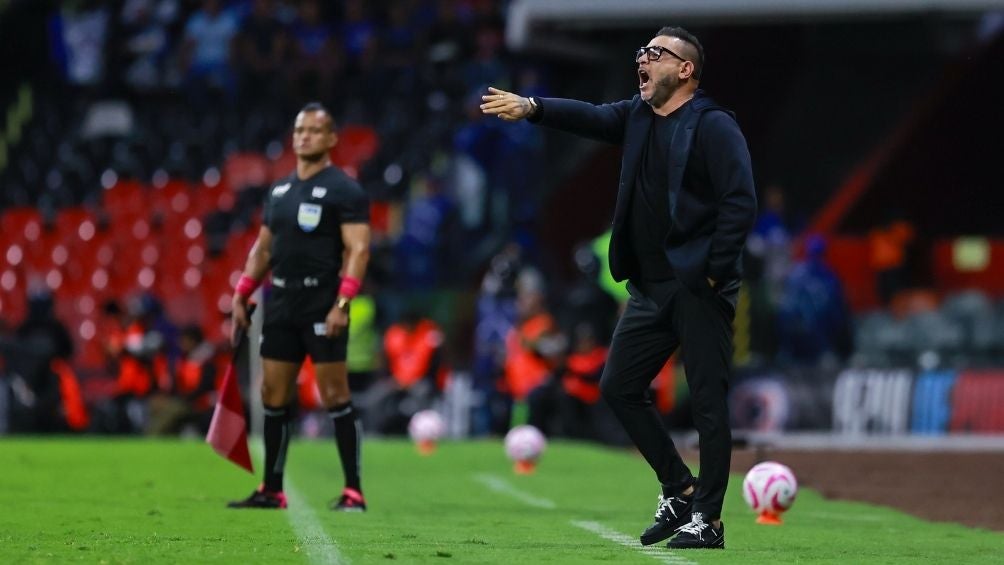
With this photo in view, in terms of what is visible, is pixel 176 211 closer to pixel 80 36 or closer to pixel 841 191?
pixel 80 36

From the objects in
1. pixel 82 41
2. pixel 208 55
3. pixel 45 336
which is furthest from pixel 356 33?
pixel 45 336

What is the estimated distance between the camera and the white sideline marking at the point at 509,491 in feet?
39.0

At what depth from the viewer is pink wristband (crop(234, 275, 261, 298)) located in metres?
10.8

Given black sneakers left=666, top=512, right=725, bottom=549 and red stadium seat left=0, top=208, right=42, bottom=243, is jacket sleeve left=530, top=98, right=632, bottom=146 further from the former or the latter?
red stadium seat left=0, top=208, right=42, bottom=243

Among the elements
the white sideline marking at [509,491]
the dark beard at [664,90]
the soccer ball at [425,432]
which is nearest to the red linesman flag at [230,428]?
the white sideline marking at [509,491]

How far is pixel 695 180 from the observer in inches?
317

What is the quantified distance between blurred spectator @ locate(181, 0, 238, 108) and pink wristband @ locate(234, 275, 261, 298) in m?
19.1

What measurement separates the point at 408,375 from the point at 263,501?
1159cm

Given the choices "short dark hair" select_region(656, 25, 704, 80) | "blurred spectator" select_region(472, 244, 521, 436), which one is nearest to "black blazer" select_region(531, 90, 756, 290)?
"short dark hair" select_region(656, 25, 704, 80)

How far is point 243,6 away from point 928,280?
1218 cm

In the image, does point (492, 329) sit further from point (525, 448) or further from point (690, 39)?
point (690, 39)

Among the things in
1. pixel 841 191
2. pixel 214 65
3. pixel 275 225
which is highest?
pixel 214 65

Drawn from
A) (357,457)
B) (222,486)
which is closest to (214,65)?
(222,486)

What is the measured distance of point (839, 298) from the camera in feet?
74.4
